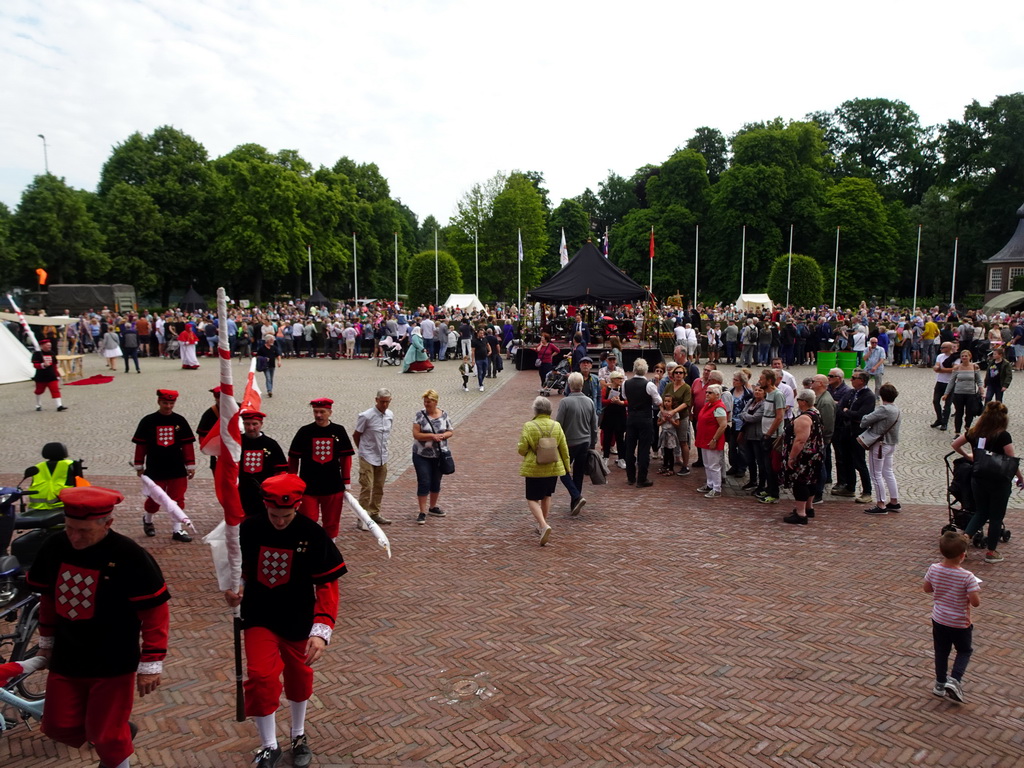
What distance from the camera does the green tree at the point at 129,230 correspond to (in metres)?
51.2

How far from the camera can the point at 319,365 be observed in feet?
90.9

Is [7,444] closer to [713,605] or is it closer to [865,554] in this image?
[713,605]

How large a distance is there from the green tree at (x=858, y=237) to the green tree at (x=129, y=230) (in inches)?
1824

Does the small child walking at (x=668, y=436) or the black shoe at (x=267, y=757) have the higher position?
the small child walking at (x=668, y=436)

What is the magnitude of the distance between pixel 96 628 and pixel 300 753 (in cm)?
135

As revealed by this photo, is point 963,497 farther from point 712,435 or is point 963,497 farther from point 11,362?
point 11,362

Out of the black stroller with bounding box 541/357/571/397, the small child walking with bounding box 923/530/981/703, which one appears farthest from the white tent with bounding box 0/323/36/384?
Result: the small child walking with bounding box 923/530/981/703

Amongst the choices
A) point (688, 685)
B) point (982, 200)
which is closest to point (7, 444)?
point (688, 685)

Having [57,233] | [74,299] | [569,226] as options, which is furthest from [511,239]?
[74,299]

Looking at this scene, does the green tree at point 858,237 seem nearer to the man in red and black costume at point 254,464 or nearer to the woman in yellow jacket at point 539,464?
the woman in yellow jacket at point 539,464

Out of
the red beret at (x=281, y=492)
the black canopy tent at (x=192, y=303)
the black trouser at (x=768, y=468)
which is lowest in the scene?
the black trouser at (x=768, y=468)

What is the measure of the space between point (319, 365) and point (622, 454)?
725 inches

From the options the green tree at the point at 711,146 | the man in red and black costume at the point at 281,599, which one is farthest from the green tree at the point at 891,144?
the man in red and black costume at the point at 281,599

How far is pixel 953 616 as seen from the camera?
5012 mm
